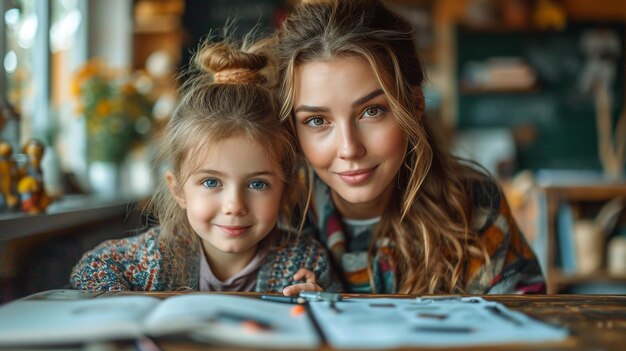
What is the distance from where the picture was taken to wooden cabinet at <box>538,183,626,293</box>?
3.45m

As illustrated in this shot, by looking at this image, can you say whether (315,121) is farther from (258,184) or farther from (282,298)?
(282,298)

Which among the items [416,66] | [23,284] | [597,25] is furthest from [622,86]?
[23,284]

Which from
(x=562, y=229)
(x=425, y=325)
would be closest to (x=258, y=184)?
(x=425, y=325)

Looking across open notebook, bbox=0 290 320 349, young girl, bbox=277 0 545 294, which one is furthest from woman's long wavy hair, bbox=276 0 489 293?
open notebook, bbox=0 290 320 349

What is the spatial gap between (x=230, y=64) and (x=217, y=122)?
0.16 m

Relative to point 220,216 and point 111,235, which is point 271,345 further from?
point 111,235

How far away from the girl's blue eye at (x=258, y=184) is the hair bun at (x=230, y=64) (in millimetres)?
234

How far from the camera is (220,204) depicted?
48.8 inches

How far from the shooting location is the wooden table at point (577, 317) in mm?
719

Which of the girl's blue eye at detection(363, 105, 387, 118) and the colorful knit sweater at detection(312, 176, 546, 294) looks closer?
the girl's blue eye at detection(363, 105, 387, 118)

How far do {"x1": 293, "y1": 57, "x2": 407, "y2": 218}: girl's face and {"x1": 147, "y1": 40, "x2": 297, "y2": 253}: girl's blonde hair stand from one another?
7cm

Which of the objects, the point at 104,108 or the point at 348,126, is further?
the point at 104,108

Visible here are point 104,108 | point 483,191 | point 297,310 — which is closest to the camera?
point 297,310

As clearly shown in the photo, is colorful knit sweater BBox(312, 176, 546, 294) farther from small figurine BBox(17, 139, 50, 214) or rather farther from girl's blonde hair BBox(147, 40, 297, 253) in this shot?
small figurine BBox(17, 139, 50, 214)
